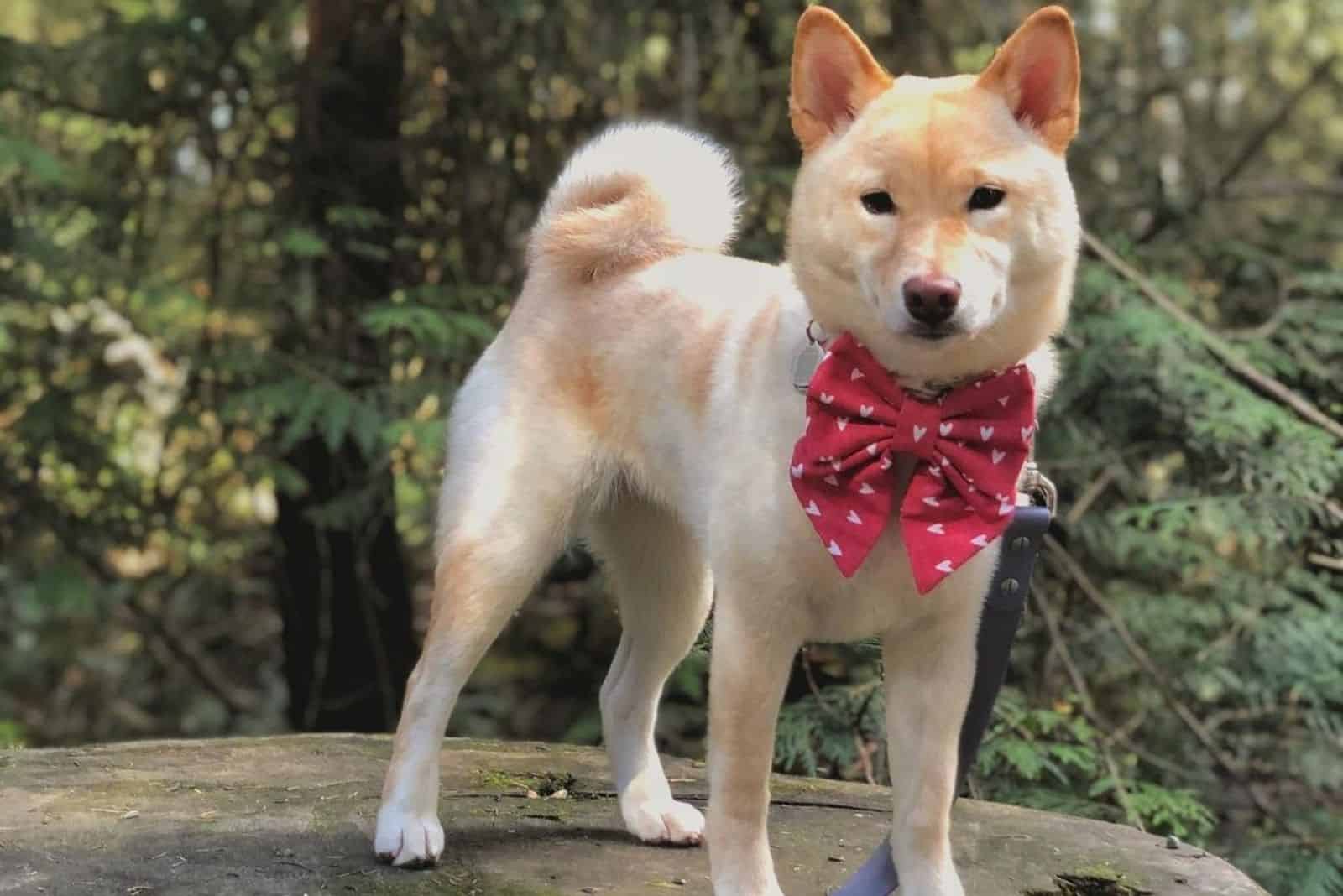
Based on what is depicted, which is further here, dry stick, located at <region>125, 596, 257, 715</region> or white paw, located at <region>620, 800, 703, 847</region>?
dry stick, located at <region>125, 596, 257, 715</region>

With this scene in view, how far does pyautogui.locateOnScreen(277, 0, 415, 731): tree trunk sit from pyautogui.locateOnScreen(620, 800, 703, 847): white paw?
5.85 ft

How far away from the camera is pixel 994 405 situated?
2.05m

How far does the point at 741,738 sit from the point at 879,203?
777 millimetres

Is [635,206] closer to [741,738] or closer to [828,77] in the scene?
[828,77]

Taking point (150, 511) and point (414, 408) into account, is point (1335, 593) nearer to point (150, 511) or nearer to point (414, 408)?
point (414, 408)

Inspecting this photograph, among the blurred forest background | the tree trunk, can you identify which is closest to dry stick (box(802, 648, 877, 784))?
the blurred forest background

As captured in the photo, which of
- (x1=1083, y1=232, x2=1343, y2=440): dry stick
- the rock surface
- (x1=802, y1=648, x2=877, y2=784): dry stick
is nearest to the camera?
the rock surface

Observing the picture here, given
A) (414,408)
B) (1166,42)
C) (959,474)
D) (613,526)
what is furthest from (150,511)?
(1166,42)

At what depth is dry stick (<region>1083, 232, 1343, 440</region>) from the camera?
3675 millimetres

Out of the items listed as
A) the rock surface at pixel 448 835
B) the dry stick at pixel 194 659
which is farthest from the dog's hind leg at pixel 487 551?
the dry stick at pixel 194 659

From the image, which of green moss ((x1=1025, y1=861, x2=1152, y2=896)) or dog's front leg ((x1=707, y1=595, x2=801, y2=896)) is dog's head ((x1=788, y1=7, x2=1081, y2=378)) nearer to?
dog's front leg ((x1=707, y1=595, x2=801, y2=896))

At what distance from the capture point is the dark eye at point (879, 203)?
1.92 m

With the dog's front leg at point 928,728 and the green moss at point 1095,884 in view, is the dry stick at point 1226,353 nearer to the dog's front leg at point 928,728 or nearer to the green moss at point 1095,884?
the green moss at point 1095,884

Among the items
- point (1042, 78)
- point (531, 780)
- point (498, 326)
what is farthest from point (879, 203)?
point (498, 326)
